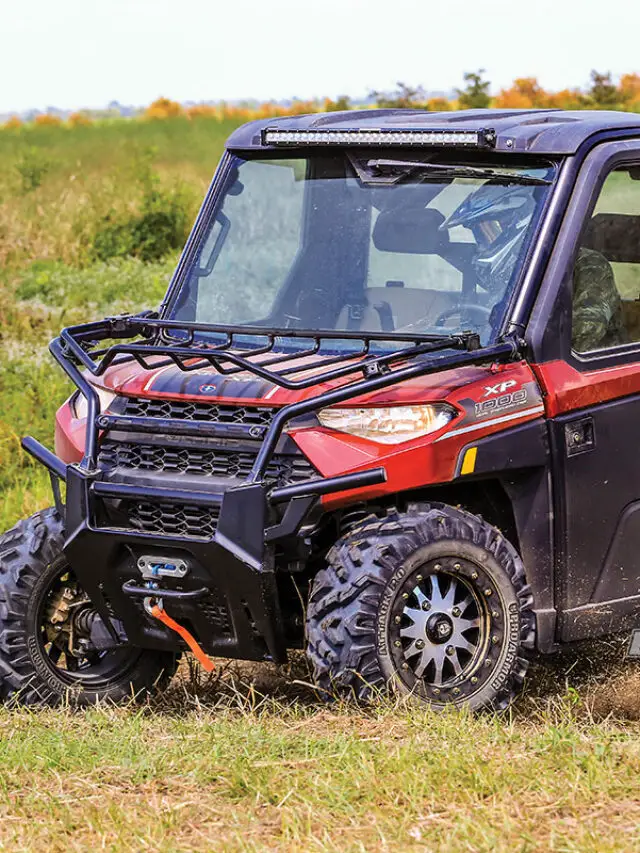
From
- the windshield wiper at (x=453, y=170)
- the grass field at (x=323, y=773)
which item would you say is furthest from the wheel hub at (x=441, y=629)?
the windshield wiper at (x=453, y=170)

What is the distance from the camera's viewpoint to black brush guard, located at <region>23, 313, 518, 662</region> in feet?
16.3

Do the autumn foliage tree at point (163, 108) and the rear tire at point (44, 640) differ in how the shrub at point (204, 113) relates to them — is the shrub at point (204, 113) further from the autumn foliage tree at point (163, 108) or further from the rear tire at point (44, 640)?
the rear tire at point (44, 640)

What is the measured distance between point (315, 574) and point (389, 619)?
0.41 metres

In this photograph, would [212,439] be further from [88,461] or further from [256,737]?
[256,737]

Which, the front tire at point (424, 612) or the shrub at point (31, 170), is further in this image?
the shrub at point (31, 170)

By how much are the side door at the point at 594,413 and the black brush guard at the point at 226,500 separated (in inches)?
12.8

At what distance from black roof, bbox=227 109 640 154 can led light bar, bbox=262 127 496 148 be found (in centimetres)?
3

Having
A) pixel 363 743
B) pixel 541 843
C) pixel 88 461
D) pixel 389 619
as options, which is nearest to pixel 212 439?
pixel 88 461

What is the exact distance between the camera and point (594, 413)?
5.58m

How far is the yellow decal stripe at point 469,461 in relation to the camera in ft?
17.1

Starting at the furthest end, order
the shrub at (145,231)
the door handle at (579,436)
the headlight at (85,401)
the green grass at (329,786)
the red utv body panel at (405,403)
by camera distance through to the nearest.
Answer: the shrub at (145,231)
the headlight at (85,401)
the door handle at (579,436)
the red utv body panel at (405,403)
the green grass at (329,786)

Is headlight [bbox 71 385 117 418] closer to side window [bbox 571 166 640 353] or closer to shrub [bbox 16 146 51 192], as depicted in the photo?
side window [bbox 571 166 640 353]

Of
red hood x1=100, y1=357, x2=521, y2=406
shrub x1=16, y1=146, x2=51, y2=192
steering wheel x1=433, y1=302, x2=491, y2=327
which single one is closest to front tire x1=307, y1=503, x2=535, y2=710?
red hood x1=100, y1=357, x2=521, y2=406

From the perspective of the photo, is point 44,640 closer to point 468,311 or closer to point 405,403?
point 405,403
